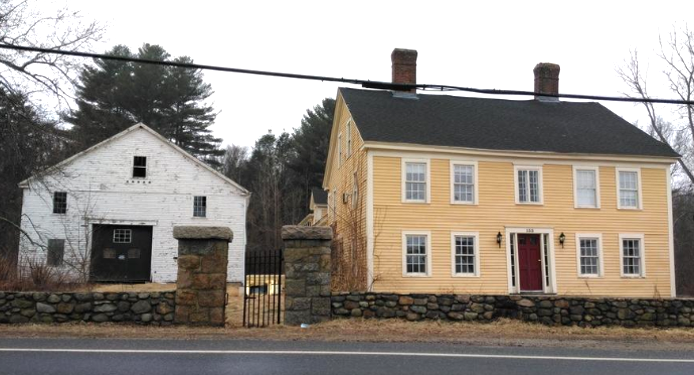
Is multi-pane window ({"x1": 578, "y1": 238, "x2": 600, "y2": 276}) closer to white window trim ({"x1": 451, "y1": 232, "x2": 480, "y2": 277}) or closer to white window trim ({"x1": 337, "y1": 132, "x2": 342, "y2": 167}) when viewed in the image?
white window trim ({"x1": 451, "y1": 232, "x2": 480, "y2": 277})

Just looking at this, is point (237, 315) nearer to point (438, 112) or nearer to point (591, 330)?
point (591, 330)

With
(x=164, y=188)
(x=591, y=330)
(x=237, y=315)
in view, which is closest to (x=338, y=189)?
(x=164, y=188)

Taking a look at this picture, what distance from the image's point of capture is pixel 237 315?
1266 centimetres

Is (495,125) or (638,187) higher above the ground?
(495,125)

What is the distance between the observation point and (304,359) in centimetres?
753

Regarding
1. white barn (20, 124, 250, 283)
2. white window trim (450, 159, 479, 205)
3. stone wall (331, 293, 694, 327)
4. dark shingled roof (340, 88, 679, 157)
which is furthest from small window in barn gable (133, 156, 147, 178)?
stone wall (331, 293, 694, 327)

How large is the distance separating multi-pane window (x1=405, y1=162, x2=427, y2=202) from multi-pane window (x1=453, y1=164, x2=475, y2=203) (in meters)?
1.11

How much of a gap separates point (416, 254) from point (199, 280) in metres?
11.1

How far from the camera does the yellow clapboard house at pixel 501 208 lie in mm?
20234

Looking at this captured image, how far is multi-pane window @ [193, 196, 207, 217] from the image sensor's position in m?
25.3

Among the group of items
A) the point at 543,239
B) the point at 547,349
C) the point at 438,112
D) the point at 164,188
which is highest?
the point at 438,112

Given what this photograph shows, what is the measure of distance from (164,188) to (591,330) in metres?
18.5

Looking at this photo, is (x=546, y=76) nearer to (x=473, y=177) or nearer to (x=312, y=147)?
(x=473, y=177)

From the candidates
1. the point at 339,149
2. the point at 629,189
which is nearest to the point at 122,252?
the point at 339,149
